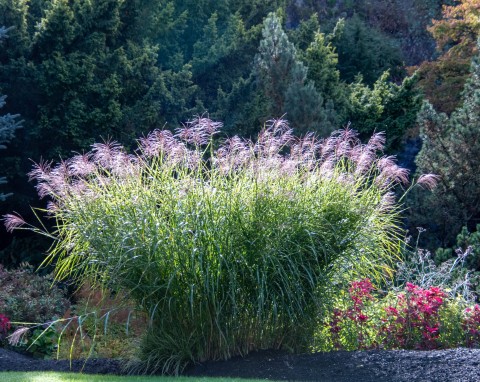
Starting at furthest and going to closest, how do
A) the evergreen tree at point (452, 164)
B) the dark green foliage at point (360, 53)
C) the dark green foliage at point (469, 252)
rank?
the dark green foliage at point (360, 53) → the evergreen tree at point (452, 164) → the dark green foliage at point (469, 252)

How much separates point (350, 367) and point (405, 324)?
1407mm

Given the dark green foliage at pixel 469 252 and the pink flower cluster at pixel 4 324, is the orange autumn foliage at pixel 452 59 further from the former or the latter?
the pink flower cluster at pixel 4 324

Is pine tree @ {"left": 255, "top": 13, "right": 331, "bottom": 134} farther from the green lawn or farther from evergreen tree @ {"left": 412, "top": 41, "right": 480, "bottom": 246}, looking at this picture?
the green lawn

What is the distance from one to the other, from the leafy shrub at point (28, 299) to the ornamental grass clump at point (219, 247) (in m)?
3.12

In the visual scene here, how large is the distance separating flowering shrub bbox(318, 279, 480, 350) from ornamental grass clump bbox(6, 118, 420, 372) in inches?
19.7

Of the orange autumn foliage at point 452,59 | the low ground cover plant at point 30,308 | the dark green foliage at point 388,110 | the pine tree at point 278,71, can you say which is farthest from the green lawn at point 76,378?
the orange autumn foliage at point 452,59

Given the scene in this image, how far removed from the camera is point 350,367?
21.1 ft

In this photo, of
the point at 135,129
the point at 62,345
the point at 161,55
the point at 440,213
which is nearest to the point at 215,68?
the point at 161,55

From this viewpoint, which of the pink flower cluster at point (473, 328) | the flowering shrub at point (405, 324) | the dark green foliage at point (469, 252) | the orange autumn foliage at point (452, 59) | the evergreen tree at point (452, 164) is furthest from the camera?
the orange autumn foliage at point (452, 59)

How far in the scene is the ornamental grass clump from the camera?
262 inches

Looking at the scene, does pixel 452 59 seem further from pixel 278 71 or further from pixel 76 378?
pixel 76 378

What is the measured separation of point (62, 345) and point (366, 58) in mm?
15511

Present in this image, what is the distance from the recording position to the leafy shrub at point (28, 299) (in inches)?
391

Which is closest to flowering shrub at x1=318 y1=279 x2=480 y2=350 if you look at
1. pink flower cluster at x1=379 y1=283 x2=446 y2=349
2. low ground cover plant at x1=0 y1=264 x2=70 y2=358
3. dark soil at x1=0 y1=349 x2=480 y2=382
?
pink flower cluster at x1=379 y1=283 x2=446 y2=349
